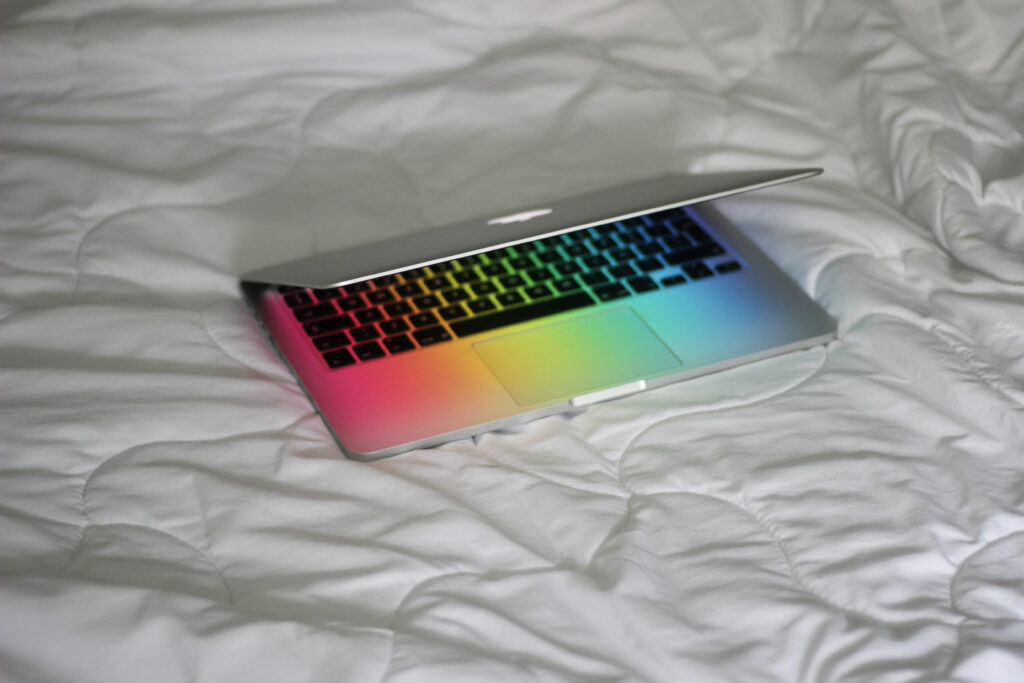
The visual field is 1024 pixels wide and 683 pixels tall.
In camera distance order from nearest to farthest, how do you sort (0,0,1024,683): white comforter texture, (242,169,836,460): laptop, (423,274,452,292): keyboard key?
(0,0,1024,683): white comforter texture
(242,169,836,460): laptop
(423,274,452,292): keyboard key

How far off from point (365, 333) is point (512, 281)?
0.12 meters

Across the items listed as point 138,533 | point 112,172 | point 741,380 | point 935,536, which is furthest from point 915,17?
point 138,533

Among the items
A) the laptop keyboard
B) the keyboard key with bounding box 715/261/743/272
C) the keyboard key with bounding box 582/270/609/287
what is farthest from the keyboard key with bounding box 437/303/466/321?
the keyboard key with bounding box 715/261/743/272

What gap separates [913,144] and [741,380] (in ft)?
1.15

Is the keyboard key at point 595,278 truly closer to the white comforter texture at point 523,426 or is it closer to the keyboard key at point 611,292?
the keyboard key at point 611,292

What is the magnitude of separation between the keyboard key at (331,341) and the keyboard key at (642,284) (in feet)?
0.73

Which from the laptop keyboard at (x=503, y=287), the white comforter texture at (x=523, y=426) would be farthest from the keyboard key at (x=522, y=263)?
the white comforter texture at (x=523, y=426)

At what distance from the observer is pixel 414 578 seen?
643mm

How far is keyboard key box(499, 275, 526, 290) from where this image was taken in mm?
872

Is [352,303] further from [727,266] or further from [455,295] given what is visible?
[727,266]

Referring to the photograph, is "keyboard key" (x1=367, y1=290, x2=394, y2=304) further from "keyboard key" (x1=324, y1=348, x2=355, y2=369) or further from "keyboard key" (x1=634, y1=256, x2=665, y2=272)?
"keyboard key" (x1=634, y1=256, x2=665, y2=272)

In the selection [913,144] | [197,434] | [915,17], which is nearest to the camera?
[197,434]

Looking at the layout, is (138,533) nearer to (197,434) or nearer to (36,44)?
(197,434)

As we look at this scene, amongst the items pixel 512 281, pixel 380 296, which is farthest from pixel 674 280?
pixel 380 296
